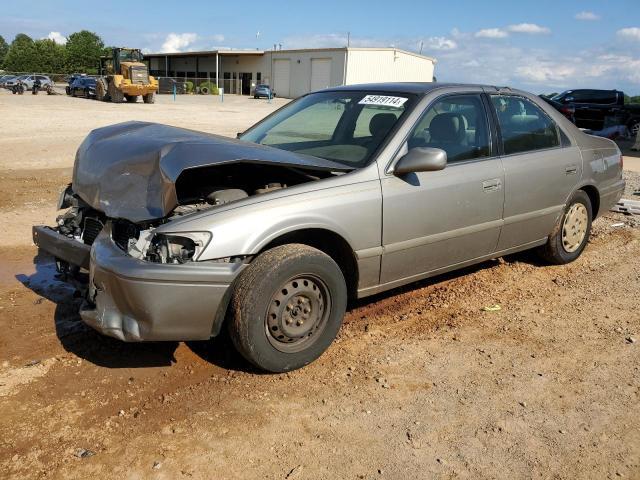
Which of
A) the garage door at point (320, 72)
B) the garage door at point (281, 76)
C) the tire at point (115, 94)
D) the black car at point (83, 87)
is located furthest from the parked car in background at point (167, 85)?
the tire at point (115, 94)

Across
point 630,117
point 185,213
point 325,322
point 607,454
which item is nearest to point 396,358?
point 325,322

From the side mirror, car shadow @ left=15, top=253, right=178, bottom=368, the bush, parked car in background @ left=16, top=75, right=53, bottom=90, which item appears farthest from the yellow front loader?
the side mirror

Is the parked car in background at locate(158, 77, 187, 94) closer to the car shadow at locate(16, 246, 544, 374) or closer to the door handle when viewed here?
the car shadow at locate(16, 246, 544, 374)

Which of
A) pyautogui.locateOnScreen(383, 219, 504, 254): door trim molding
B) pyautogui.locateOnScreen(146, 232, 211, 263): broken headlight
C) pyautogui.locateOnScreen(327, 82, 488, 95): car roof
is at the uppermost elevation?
pyautogui.locateOnScreen(327, 82, 488, 95): car roof

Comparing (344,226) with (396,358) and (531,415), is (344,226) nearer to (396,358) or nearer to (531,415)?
(396,358)

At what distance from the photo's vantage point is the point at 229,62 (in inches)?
2618

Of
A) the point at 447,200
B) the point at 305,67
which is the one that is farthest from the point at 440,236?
the point at 305,67

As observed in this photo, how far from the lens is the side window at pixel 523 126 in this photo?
15.7 ft

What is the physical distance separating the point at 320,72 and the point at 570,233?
48980 mm

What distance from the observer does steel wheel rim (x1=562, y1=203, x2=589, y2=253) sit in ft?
18.0

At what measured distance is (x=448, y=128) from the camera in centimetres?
442

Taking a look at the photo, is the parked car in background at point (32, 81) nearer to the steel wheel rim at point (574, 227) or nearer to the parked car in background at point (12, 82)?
the parked car in background at point (12, 82)

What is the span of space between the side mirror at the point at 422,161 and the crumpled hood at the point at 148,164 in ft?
1.34

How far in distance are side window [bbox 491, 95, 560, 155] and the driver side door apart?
0.21 m
